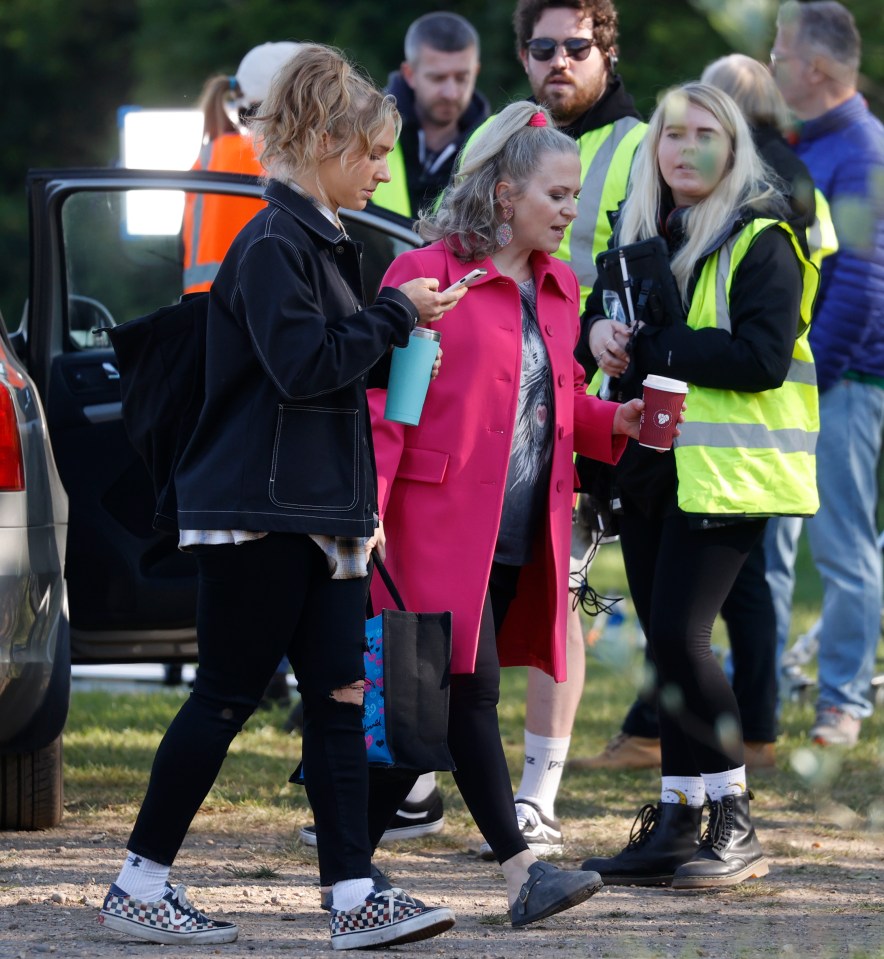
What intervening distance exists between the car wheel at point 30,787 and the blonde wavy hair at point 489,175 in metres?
1.83

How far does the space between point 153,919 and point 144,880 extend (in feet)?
0.27

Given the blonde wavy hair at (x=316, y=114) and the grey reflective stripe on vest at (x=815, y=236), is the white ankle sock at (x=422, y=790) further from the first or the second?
the blonde wavy hair at (x=316, y=114)

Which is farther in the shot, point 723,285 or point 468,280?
point 723,285

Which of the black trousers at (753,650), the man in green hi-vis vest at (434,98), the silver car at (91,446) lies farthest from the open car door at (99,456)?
the man in green hi-vis vest at (434,98)

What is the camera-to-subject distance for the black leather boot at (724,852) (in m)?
4.17

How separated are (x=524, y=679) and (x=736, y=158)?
450 cm

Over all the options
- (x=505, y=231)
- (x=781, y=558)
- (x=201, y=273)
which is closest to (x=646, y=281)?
(x=505, y=231)

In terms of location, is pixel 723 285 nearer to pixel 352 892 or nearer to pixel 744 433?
pixel 744 433

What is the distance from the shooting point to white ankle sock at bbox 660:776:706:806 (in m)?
4.32

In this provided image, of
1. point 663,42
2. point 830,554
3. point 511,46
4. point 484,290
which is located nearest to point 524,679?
point 830,554

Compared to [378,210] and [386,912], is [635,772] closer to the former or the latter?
[378,210]

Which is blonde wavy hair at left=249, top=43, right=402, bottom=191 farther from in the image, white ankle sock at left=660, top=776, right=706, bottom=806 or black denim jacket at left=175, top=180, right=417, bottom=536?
white ankle sock at left=660, top=776, right=706, bottom=806

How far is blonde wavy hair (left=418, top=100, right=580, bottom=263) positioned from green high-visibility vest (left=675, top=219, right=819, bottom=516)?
58 cm

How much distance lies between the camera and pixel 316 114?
3398 millimetres
